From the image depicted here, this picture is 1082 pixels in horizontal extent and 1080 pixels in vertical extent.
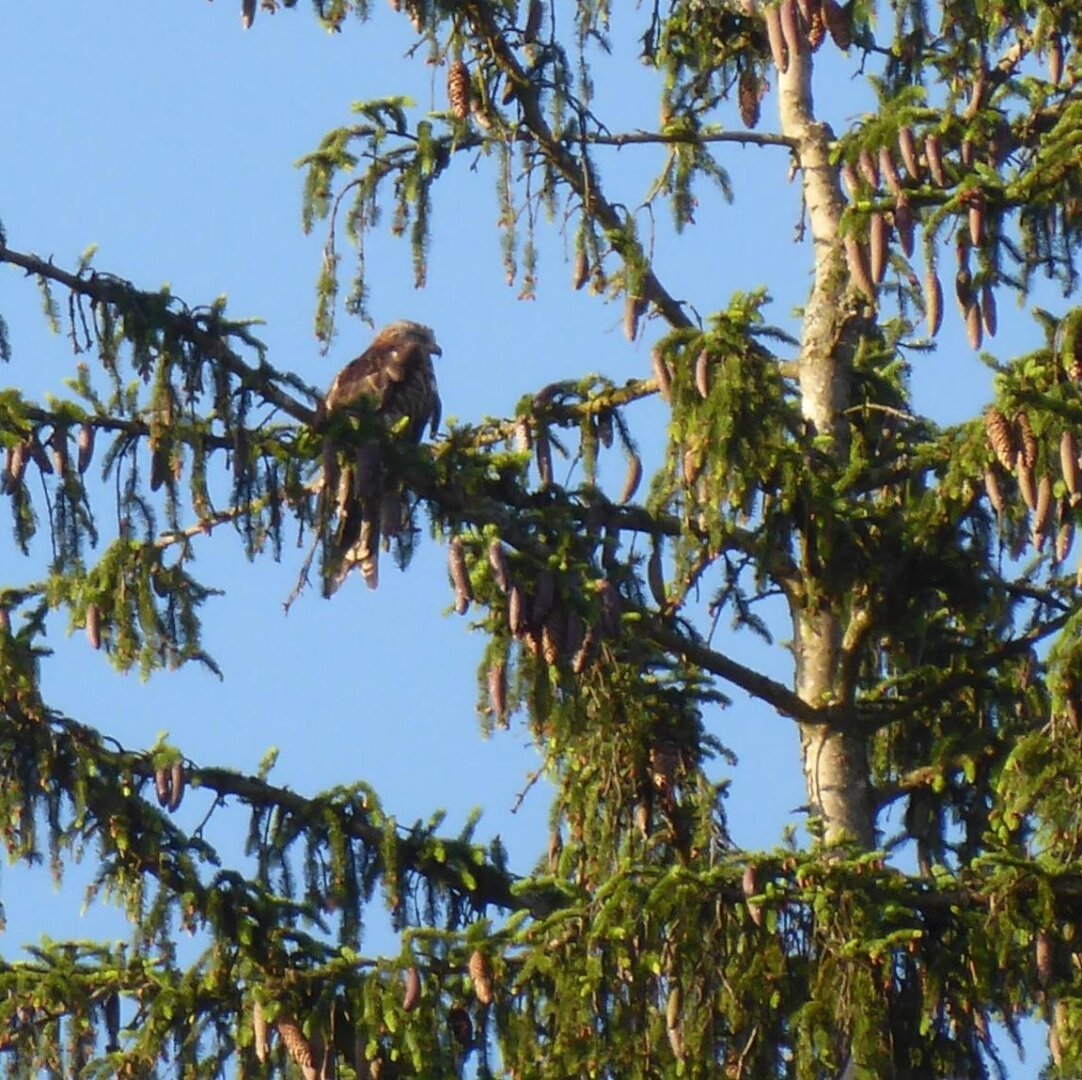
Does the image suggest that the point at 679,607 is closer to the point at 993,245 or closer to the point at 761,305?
the point at 761,305

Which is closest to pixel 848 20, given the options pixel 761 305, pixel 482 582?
pixel 761 305

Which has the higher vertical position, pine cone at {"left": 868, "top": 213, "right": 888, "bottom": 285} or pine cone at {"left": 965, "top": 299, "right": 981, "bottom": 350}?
pine cone at {"left": 868, "top": 213, "right": 888, "bottom": 285}

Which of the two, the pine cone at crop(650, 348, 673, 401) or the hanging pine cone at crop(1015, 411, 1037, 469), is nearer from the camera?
the hanging pine cone at crop(1015, 411, 1037, 469)

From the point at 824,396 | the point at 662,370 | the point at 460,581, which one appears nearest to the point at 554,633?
the point at 460,581

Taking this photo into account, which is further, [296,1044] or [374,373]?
[374,373]

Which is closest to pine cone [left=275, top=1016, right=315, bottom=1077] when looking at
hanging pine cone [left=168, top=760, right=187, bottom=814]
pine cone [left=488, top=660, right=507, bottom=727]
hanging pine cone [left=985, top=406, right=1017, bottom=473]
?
hanging pine cone [left=168, top=760, right=187, bottom=814]

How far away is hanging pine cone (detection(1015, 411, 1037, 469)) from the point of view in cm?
710

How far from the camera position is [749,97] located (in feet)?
34.0

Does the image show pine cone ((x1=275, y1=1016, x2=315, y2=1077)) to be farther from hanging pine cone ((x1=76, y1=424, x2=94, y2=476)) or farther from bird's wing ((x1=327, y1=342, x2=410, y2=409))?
bird's wing ((x1=327, y1=342, x2=410, y2=409))

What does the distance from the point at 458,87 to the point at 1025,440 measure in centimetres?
293

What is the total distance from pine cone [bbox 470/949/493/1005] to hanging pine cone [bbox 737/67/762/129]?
14.5 ft

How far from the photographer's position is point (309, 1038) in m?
7.05

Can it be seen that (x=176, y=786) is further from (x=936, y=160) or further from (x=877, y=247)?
(x=936, y=160)

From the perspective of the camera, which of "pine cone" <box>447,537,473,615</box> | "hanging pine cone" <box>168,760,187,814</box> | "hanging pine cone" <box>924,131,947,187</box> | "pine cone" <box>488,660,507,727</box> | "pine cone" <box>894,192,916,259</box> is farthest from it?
"hanging pine cone" <box>924,131,947,187</box>
